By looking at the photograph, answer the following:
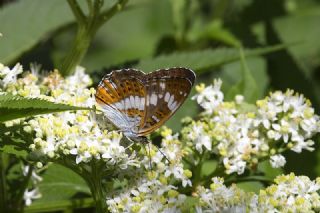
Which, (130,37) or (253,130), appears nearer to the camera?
(253,130)

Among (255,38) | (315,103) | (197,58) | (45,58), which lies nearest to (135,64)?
(197,58)

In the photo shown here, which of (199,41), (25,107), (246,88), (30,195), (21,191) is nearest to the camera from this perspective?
(25,107)

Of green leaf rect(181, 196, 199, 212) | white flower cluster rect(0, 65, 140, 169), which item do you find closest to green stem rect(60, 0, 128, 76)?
white flower cluster rect(0, 65, 140, 169)

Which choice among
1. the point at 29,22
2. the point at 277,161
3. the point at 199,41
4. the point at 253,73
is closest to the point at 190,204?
the point at 277,161

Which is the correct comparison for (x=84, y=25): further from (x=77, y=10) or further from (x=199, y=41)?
(x=199, y=41)

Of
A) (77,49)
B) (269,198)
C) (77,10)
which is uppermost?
(77,10)

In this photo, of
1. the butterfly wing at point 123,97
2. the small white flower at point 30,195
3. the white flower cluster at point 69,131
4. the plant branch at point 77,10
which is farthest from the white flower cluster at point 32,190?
the plant branch at point 77,10

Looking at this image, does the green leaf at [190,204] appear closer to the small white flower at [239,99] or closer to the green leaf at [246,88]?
the small white flower at [239,99]

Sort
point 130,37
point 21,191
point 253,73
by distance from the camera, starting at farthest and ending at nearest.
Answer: point 130,37, point 253,73, point 21,191
